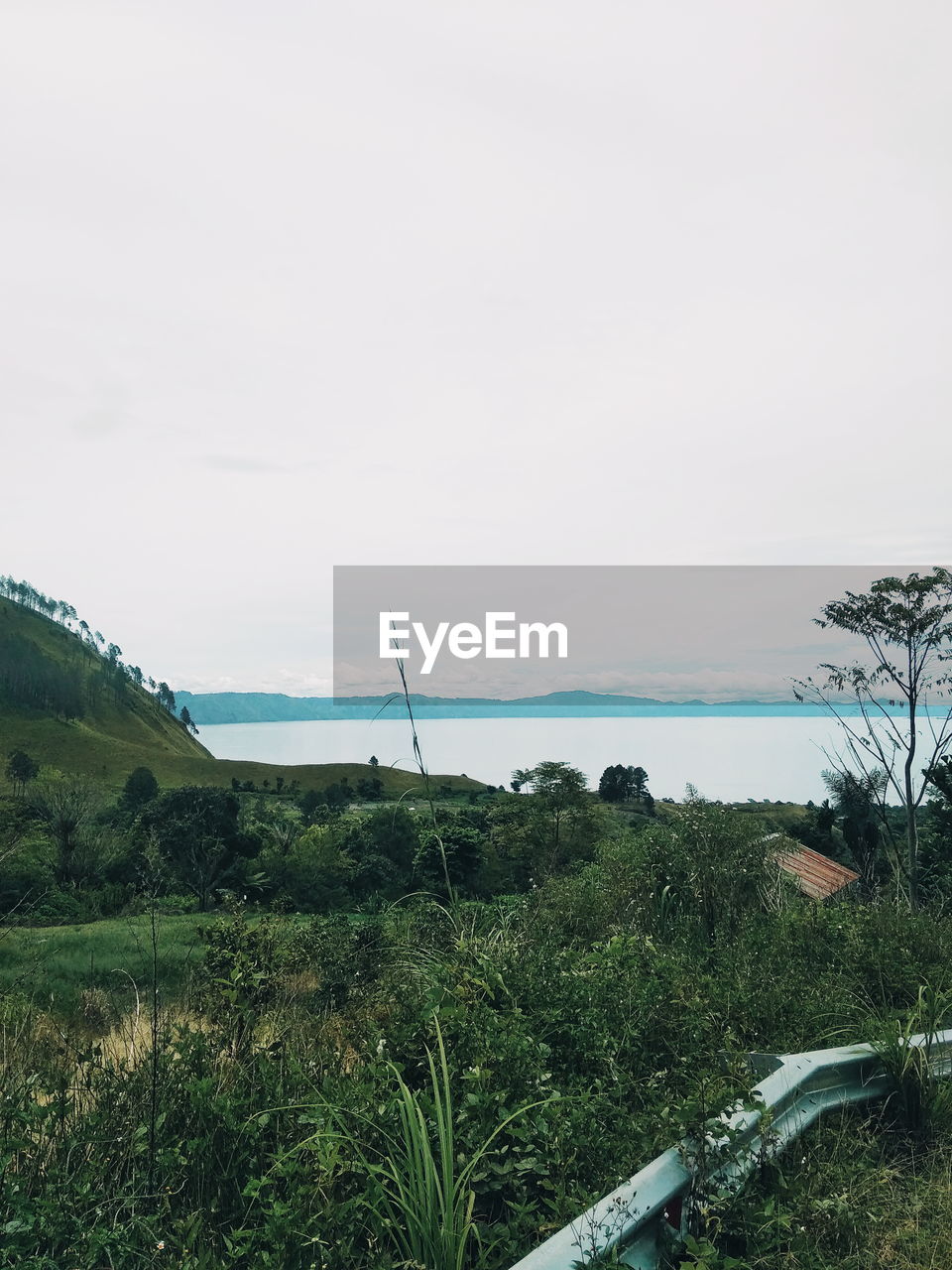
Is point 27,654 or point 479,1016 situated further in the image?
point 27,654

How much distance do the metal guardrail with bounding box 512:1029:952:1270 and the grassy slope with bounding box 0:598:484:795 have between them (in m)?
29.7

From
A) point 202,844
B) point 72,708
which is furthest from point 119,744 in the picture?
point 202,844

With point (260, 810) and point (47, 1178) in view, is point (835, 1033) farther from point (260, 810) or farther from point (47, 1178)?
point (260, 810)

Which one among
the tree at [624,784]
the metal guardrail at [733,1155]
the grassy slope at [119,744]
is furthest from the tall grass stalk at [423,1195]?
the grassy slope at [119,744]

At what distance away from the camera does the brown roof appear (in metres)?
10.8

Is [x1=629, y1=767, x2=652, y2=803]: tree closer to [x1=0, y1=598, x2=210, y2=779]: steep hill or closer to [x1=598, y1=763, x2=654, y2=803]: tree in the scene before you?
[x1=598, y1=763, x2=654, y2=803]: tree

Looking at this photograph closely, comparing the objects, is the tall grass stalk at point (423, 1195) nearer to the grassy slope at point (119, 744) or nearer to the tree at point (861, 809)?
the tree at point (861, 809)

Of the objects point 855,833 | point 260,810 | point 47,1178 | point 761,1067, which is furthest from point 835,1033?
point 260,810

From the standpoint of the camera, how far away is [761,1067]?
10.2 ft

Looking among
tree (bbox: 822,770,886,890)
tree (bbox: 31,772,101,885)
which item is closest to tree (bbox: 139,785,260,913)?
tree (bbox: 31,772,101,885)

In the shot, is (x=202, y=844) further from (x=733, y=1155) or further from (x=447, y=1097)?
(x=733, y=1155)

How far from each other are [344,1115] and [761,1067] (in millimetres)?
1612

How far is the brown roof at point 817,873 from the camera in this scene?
10828 mm

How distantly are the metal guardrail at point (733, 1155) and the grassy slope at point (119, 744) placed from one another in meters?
29.7
